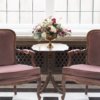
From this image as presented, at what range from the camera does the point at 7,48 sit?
11.3ft

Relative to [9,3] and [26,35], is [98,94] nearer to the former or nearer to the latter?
[26,35]

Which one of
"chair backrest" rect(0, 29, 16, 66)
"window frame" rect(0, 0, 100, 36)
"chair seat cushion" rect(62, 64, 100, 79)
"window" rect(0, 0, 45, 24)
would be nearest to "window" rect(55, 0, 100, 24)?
"window frame" rect(0, 0, 100, 36)

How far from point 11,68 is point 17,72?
0.20 m

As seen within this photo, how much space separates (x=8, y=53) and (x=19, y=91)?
2.41 feet

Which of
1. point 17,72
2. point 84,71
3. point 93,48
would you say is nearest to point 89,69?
point 84,71

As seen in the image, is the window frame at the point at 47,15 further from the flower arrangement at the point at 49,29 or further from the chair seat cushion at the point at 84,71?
the chair seat cushion at the point at 84,71

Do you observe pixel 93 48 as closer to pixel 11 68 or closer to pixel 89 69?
pixel 89 69

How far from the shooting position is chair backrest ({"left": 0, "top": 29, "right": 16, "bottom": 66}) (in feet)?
11.2

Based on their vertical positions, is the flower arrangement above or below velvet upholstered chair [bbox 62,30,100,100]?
above

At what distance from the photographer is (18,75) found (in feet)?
9.74

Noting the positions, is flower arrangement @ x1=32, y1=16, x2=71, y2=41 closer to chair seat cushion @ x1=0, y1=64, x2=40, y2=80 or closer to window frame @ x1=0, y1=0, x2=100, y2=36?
chair seat cushion @ x1=0, y1=64, x2=40, y2=80

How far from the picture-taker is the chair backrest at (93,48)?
136 inches

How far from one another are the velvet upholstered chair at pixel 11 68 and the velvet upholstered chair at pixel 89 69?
0.48 m

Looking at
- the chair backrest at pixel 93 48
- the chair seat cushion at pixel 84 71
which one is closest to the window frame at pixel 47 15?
the chair backrest at pixel 93 48
